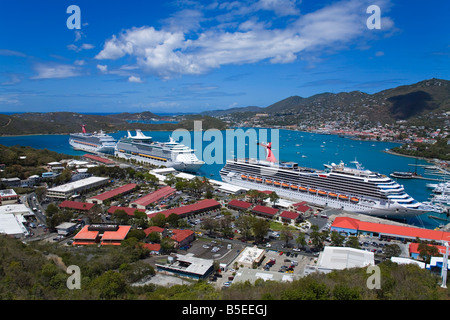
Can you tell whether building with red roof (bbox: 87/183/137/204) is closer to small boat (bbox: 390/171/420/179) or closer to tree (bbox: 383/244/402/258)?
tree (bbox: 383/244/402/258)

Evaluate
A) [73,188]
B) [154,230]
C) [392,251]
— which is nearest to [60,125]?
[73,188]

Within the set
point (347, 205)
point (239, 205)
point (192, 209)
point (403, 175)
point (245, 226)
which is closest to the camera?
point (245, 226)

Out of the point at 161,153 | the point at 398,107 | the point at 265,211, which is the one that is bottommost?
the point at 265,211

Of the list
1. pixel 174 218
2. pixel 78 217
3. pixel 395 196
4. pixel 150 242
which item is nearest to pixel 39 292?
pixel 150 242

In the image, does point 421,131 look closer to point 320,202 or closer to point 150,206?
point 320,202

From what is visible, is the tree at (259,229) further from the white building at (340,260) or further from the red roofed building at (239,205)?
the red roofed building at (239,205)

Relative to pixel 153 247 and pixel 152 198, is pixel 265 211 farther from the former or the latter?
pixel 152 198

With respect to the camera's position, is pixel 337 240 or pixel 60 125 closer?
pixel 337 240

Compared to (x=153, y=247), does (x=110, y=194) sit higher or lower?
higher
